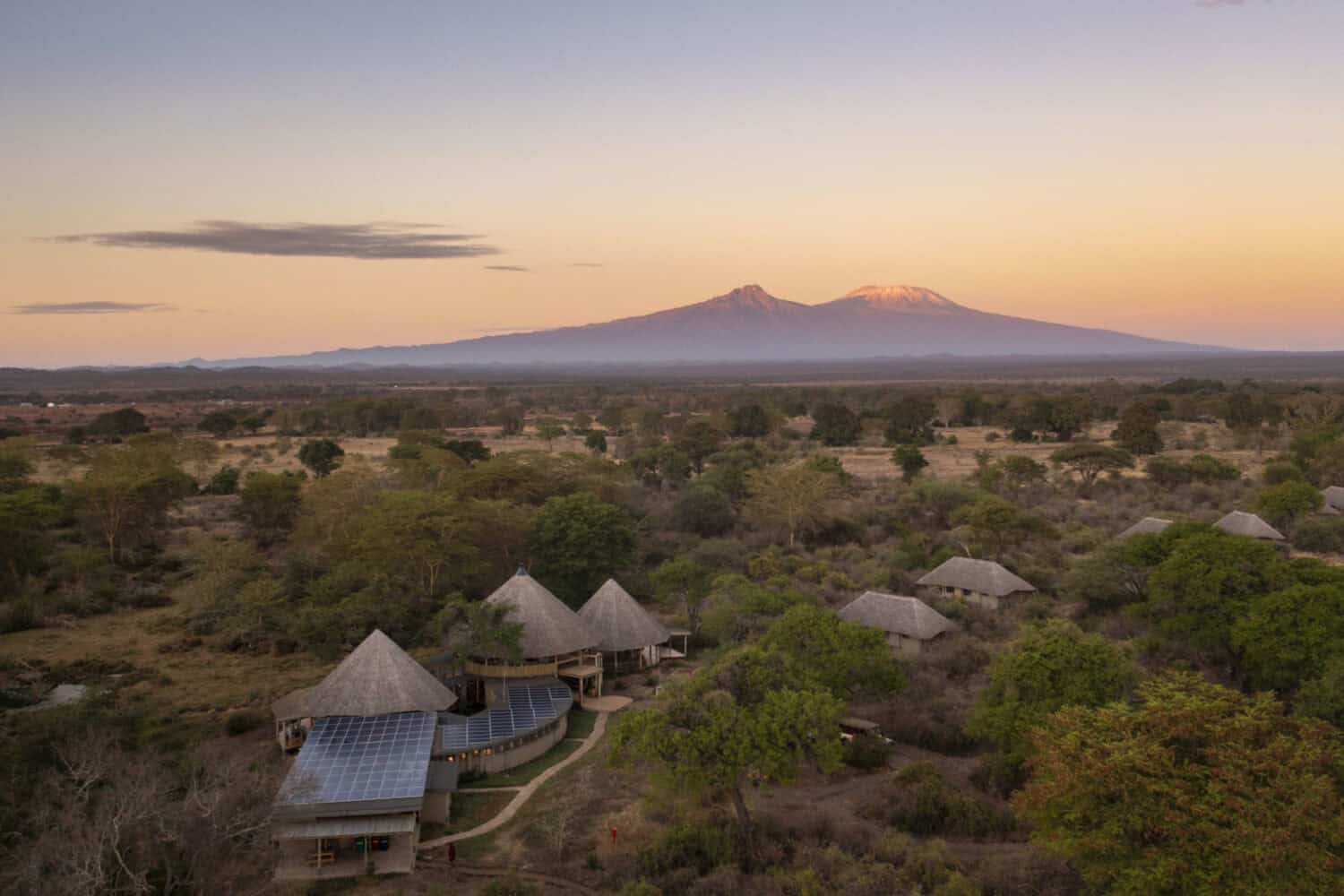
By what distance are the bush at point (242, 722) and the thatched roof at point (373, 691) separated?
76.5 inches

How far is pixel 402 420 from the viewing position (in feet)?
361

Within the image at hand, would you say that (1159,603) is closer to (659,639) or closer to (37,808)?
(659,639)

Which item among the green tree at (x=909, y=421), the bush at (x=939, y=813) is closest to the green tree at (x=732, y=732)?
the bush at (x=939, y=813)

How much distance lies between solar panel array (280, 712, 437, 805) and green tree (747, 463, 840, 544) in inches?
1087

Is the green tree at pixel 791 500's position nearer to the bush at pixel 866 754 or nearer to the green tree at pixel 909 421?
the bush at pixel 866 754

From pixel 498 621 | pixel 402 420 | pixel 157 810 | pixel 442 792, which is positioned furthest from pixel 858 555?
pixel 402 420

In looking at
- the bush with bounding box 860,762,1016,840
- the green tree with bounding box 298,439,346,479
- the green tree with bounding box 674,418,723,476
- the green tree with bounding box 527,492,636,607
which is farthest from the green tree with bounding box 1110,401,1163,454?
the green tree with bounding box 298,439,346,479

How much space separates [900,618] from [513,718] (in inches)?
565

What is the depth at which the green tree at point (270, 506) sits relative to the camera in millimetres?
47906

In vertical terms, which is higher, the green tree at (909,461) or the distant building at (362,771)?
the green tree at (909,461)

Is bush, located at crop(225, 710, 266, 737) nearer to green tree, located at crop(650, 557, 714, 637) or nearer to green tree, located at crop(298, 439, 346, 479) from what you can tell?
green tree, located at crop(650, 557, 714, 637)

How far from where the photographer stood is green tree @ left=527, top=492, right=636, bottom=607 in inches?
1455

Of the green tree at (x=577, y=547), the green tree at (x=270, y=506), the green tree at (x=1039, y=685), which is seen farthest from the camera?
the green tree at (x=270, y=506)

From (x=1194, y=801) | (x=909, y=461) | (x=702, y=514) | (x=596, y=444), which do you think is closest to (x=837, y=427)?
(x=596, y=444)
